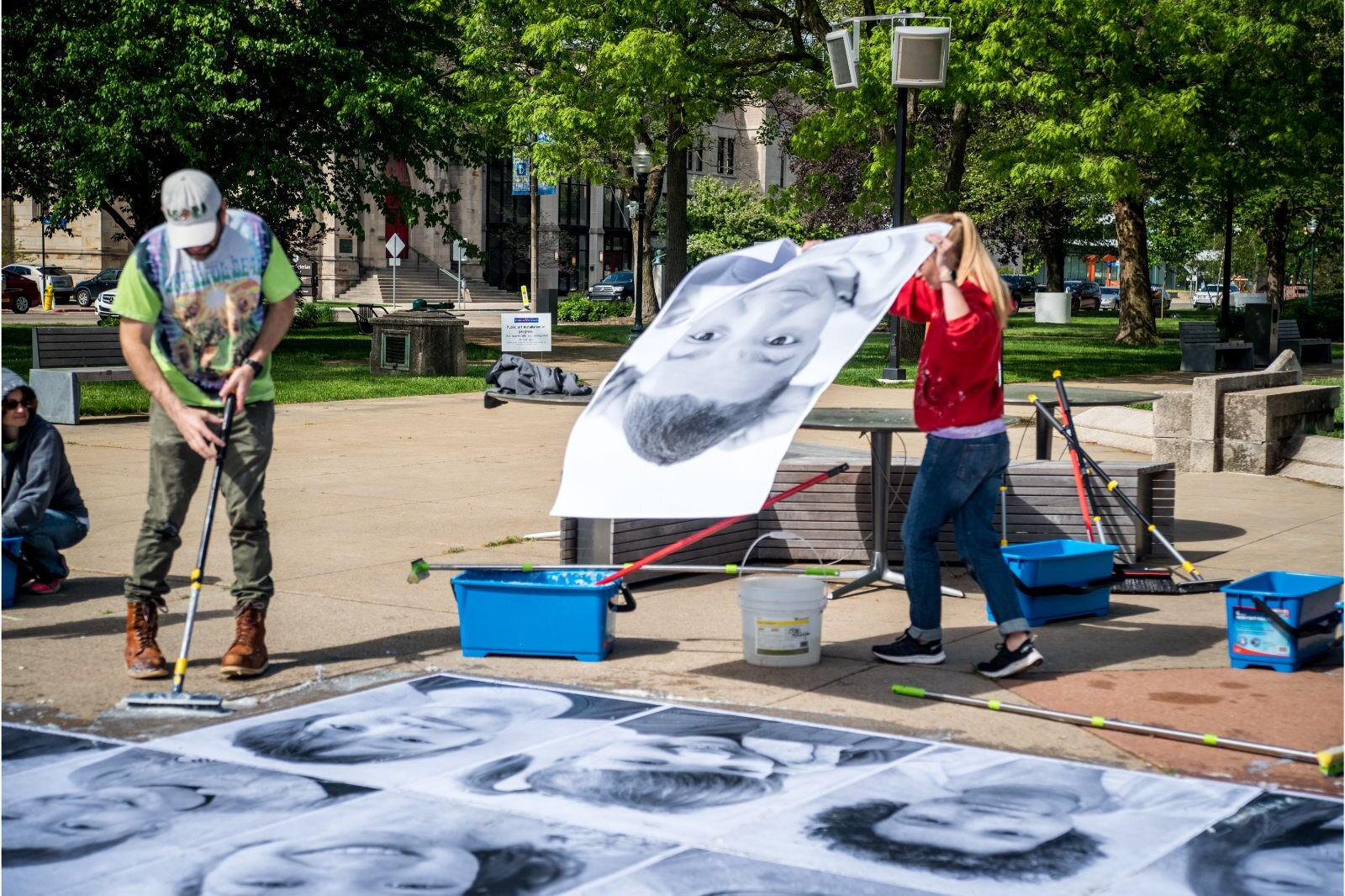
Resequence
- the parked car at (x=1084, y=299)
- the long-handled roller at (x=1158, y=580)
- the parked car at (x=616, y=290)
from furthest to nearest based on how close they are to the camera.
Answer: the parked car at (x=1084, y=299), the parked car at (x=616, y=290), the long-handled roller at (x=1158, y=580)

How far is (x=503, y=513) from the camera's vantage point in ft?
35.0

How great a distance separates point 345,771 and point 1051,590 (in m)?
3.78

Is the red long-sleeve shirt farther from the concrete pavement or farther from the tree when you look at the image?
the tree

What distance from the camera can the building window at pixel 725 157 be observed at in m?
96.3

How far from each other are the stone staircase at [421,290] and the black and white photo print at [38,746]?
2500 inches

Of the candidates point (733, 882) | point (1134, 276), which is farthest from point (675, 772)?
point (1134, 276)

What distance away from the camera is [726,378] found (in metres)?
5.93

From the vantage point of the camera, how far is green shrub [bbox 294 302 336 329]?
39.8m

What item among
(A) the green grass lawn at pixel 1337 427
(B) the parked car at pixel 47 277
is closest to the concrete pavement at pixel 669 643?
(A) the green grass lawn at pixel 1337 427

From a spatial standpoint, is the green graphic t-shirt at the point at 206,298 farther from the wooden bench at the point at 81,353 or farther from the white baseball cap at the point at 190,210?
the wooden bench at the point at 81,353

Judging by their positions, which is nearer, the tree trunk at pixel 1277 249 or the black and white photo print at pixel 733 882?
the black and white photo print at pixel 733 882

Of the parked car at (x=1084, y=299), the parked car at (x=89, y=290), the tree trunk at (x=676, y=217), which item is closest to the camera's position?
the tree trunk at (x=676, y=217)

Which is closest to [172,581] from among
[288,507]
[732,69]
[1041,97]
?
[288,507]

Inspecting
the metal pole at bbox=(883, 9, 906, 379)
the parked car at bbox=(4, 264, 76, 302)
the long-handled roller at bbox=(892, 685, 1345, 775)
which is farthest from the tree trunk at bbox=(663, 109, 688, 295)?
the parked car at bbox=(4, 264, 76, 302)
